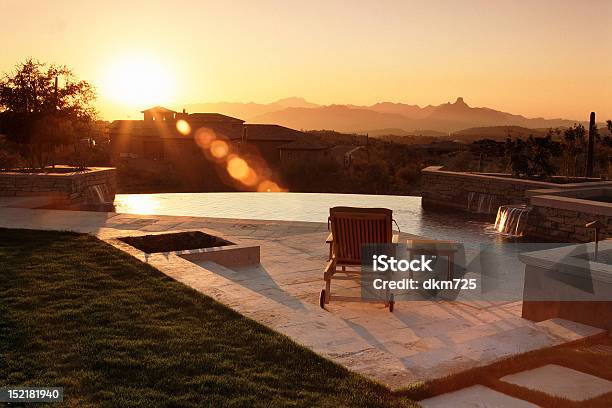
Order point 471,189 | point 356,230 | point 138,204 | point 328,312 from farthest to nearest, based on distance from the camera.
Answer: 1. point 138,204
2. point 471,189
3. point 356,230
4. point 328,312

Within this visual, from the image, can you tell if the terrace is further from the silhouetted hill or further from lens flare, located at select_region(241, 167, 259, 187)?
the silhouetted hill

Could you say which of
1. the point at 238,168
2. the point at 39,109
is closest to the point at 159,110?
the point at 238,168

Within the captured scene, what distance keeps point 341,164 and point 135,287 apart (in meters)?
28.6

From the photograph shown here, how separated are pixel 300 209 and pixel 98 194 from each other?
21.0 feet

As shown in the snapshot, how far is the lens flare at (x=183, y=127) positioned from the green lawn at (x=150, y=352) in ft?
133

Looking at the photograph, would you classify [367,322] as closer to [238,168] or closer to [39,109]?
[39,109]

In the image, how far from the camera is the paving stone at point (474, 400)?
4.20 meters

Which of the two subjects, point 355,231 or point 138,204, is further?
point 138,204

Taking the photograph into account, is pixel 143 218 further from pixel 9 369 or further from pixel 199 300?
pixel 9 369

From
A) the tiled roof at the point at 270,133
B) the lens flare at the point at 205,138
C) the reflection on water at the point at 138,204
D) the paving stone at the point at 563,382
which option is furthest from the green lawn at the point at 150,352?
the tiled roof at the point at 270,133

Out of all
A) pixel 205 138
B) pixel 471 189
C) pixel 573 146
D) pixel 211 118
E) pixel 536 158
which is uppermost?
pixel 211 118

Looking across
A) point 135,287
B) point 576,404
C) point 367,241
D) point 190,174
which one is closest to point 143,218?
point 135,287

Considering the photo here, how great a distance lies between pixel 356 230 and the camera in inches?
286

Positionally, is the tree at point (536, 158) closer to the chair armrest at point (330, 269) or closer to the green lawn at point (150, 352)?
the chair armrest at point (330, 269)
